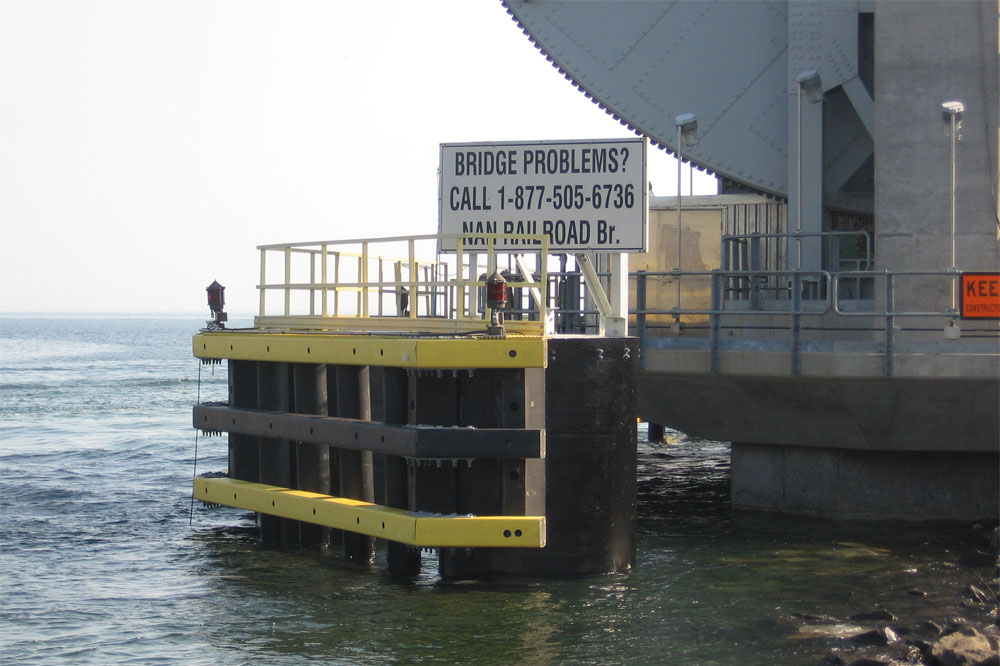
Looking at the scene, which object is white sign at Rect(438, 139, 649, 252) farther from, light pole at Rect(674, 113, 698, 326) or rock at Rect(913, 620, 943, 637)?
light pole at Rect(674, 113, 698, 326)

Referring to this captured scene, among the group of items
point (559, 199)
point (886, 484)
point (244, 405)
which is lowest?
point (886, 484)

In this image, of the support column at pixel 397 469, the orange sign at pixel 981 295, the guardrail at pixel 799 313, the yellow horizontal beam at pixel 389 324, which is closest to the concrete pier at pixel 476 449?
the support column at pixel 397 469

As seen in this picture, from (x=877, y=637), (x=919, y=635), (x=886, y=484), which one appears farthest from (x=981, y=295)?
(x=877, y=637)

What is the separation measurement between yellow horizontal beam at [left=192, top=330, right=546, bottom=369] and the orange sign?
585 centimetres

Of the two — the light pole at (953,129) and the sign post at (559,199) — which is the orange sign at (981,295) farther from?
the sign post at (559,199)

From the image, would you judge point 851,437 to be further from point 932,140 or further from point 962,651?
point 962,651

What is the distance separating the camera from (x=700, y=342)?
15.8 meters

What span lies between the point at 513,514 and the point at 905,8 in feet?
28.2

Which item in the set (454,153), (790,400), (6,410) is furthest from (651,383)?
(6,410)

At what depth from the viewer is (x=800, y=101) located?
19109 millimetres

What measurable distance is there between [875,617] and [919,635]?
70 centimetres

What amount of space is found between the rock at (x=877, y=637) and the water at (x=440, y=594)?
0.19m

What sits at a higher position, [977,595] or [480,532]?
[480,532]

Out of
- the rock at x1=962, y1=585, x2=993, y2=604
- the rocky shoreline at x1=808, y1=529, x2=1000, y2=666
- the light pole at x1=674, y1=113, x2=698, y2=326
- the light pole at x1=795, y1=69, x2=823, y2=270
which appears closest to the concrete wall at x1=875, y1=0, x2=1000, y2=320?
the light pole at x1=795, y1=69, x2=823, y2=270
